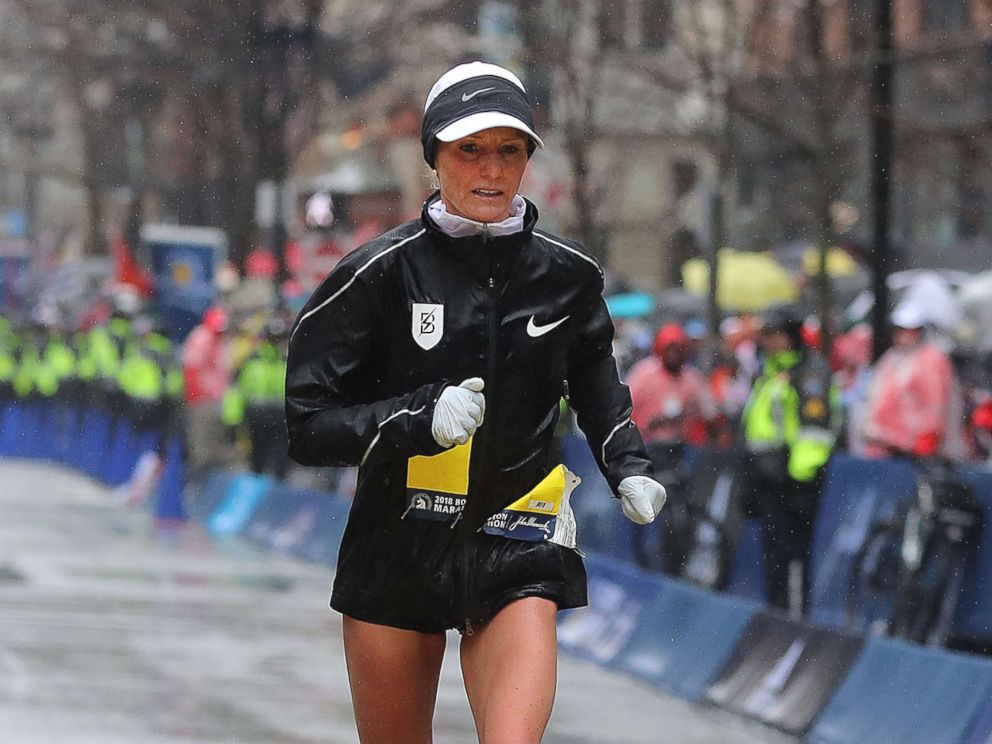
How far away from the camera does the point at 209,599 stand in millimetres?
14484

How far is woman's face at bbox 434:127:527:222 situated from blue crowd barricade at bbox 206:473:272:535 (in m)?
15.5

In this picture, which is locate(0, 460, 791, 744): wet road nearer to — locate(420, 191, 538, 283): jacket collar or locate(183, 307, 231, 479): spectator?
locate(420, 191, 538, 283): jacket collar

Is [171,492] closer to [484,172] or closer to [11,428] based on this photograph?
[11,428]

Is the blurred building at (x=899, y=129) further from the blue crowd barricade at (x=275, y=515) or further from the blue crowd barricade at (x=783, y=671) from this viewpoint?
the blue crowd barricade at (x=783, y=671)

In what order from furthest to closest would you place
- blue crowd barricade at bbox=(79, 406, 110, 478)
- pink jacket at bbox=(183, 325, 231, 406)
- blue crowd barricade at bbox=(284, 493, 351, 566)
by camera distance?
blue crowd barricade at bbox=(79, 406, 110, 478) → pink jacket at bbox=(183, 325, 231, 406) → blue crowd barricade at bbox=(284, 493, 351, 566)

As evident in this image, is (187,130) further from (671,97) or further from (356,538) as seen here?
(356,538)

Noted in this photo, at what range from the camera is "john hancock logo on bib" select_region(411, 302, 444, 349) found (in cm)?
488

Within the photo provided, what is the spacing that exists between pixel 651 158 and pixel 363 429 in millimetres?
45616

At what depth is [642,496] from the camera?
4.92 m

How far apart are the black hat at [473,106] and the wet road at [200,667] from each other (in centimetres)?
463

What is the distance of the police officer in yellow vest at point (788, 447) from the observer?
12188 millimetres

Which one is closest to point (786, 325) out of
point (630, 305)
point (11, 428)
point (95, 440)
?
point (630, 305)

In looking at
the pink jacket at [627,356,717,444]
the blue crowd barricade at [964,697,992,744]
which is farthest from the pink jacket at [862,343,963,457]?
the blue crowd barricade at [964,697,992,744]

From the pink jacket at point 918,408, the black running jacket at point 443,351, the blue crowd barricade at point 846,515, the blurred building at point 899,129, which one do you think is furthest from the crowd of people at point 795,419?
the black running jacket at point 443,351
